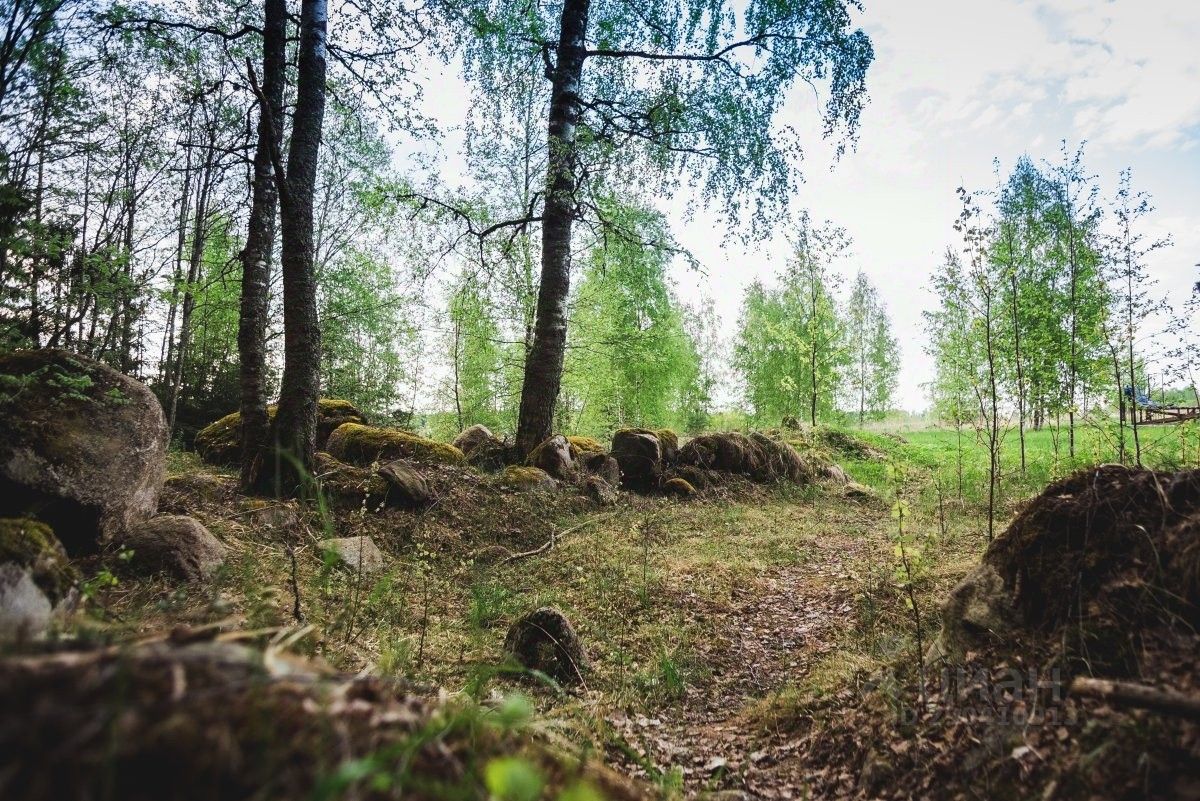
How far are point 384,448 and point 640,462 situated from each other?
4.24m

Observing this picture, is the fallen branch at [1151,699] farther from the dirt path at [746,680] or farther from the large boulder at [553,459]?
the large boulder at [553,459]

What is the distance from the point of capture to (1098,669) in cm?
201

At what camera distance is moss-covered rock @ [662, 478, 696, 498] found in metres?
9.34

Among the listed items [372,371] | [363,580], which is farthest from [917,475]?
[372,371]

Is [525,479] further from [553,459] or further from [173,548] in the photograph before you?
[173,548]

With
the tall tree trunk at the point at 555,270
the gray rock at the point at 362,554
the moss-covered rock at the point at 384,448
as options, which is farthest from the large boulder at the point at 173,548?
the tall tree trunk at the point at 555,270

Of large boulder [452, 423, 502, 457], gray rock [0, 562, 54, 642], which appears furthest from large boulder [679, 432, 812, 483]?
gray rock [0, 562, 54, 642]

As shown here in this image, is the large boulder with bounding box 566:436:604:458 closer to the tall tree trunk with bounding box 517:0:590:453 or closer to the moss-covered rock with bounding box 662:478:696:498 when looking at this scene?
the tall tree trunk with bounding box 517:0:590:453

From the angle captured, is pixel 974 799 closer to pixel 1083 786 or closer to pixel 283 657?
pixel 1083 786

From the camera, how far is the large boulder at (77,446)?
3.22 metres

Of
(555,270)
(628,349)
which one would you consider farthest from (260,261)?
(628,349)

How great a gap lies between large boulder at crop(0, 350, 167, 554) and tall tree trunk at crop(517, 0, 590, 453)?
5235 millimetres

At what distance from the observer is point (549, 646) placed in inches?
135

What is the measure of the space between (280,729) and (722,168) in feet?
32.5
